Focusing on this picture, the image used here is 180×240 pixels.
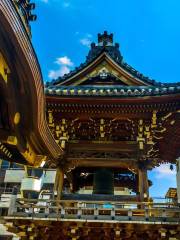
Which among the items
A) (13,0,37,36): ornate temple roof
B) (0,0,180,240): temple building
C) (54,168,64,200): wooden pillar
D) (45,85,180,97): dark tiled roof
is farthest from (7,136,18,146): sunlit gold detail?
(54,168,64,200): wooden pillar

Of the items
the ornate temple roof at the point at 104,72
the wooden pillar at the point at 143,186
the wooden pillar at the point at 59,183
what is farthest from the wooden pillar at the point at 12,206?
the ornate temple roof at the point at 104,72

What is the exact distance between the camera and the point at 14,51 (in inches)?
159

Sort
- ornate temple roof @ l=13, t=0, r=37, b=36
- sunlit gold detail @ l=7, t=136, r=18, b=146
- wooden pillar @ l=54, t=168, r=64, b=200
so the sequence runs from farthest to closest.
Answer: wooden pillar @ l=54, t=168, r=64, b=200 < sunlit gold detail @ l=7, t=136, r=18, b=146 < ornate temple roof @ l=13, t=0, r=37, b=36

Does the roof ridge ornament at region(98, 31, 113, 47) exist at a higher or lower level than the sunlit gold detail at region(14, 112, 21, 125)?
higher

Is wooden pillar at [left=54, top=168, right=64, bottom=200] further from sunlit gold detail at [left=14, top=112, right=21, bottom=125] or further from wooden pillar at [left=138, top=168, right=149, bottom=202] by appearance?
sunlit gold detail at [left=14, top=112, right=21, bottom=125]

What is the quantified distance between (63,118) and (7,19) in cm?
909

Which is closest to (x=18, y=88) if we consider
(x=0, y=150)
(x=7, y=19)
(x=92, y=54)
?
(x=7, y=19)

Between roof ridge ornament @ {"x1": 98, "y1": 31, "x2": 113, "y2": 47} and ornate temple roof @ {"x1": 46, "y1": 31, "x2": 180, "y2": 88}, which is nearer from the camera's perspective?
ornate temple roof @ {"x1": 46, "y1": 31, "x2": 180, "y2": 88}

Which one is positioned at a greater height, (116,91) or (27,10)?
(116,91)

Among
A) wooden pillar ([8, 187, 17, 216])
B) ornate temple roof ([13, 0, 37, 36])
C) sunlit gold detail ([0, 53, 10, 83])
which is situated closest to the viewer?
sunlit gold detail ([0, 53, 10, 83])

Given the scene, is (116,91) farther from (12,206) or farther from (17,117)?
(17,117)

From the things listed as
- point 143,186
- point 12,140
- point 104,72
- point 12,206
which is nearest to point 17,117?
point 12,140

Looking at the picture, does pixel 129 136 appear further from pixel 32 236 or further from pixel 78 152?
pixel 32 236

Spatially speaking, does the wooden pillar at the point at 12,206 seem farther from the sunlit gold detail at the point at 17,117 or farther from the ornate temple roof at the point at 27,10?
the ornate temple roof at the point at 27,10
